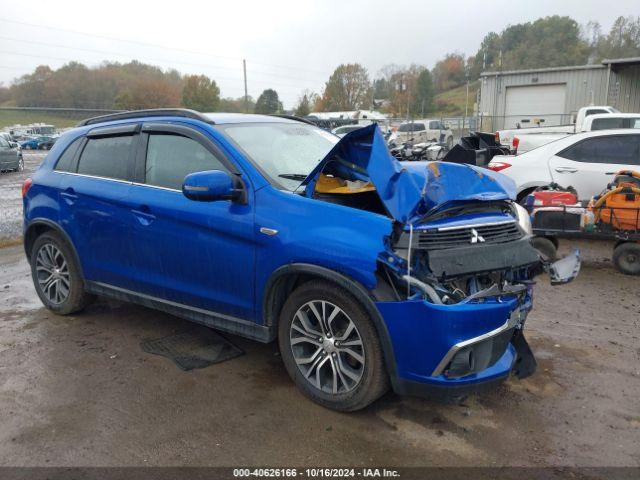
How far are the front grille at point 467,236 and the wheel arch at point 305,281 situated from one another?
436mm

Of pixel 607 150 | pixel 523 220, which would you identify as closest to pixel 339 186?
pixel 523 220

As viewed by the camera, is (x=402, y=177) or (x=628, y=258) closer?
(x=402, y=177)

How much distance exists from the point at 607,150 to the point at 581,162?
0.39 metres

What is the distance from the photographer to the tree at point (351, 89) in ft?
240

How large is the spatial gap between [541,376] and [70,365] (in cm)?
360

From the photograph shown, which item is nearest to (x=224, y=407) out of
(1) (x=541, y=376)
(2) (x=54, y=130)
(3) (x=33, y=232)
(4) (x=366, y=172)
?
(4) (x=366, y=172)

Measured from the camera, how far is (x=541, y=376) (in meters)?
4.01

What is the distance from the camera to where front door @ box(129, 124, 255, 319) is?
3.76m

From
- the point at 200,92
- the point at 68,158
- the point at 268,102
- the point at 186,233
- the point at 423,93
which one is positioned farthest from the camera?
Answer: the point at 423,93

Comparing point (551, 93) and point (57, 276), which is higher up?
point (551, 93)

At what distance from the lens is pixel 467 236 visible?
10.8 feet

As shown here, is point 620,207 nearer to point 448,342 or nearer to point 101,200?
point 448,342

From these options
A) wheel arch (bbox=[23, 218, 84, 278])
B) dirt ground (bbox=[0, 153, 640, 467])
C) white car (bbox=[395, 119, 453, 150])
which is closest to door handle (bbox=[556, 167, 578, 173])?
dirt ground (bbox=[0, 153, 640, 467])

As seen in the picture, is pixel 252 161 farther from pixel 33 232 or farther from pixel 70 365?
pixel 33 232
